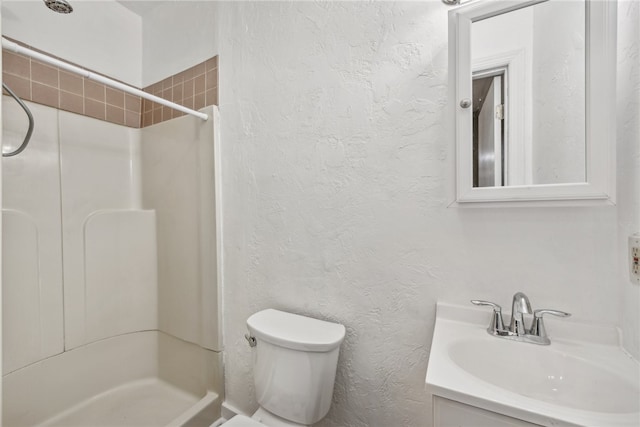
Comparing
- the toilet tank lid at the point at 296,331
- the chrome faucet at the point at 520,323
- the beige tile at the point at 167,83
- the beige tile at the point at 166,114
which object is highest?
the beige tile at the point at 167,83

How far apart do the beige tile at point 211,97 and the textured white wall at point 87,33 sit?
67cm

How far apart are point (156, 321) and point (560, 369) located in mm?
1983

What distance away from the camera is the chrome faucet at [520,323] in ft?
2.68

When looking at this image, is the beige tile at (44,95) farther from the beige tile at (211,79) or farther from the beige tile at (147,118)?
the beige tile at (211,79)

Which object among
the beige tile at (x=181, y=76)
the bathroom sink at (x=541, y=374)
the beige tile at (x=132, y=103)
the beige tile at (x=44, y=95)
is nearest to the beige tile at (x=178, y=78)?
the beige tile at (x=181, y=76)

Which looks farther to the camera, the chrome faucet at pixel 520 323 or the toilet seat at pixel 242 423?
the toilet seat at pixel 242 423

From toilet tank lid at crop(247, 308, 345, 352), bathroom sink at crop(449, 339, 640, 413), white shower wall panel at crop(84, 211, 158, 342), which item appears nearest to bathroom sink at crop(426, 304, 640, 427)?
bathroom sink at crop(449, 339, 640, 413)

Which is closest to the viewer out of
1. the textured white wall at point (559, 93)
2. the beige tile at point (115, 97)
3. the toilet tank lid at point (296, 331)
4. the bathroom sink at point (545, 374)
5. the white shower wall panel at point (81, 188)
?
the bathroom sink at point (545, 374)

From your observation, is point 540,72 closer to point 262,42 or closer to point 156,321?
point 262,42

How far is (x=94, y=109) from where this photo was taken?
1675mm

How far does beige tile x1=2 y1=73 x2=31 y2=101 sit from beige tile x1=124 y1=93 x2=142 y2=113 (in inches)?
18.3

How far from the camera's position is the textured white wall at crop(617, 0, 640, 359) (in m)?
0.71

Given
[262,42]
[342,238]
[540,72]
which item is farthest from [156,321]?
[540,72]

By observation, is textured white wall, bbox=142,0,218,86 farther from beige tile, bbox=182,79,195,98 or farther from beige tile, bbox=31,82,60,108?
beige tile, bbox=31,82,60,108
